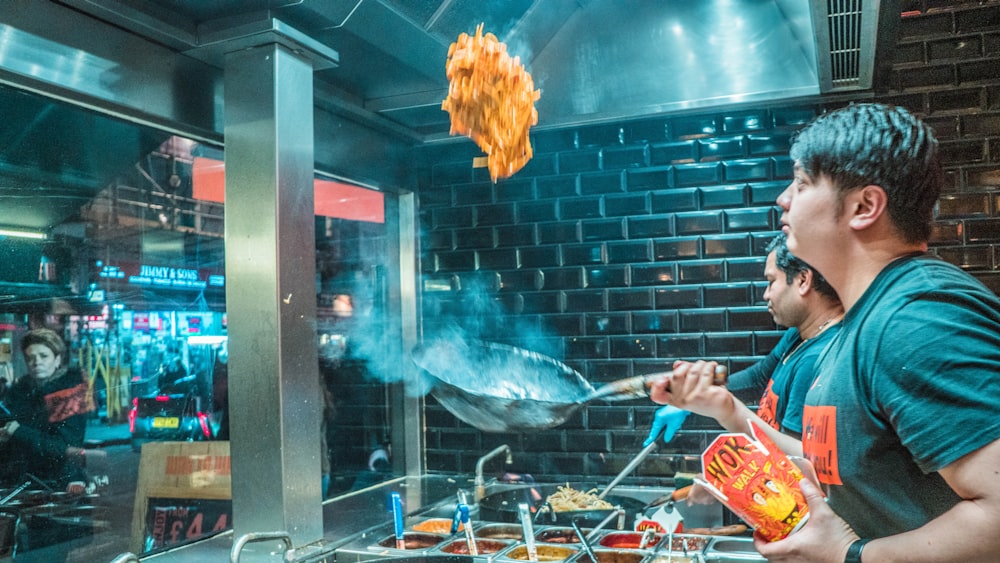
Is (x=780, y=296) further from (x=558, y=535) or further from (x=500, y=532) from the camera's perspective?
(x=500, y=532)

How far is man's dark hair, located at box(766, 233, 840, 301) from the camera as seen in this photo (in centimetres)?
264

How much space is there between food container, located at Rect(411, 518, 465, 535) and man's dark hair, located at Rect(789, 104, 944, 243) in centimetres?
185

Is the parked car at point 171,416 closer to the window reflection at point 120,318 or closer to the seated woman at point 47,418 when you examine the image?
the window reflection at point 120,318

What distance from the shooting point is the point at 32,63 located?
2004 mm

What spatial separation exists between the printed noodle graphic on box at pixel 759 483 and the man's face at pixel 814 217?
36 cm

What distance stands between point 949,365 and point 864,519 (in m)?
0.36

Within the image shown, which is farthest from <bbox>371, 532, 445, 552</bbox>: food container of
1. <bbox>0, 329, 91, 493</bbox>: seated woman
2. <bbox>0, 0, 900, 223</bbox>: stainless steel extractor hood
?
<bbox>0, 0, 900, 223</bbox>: stainless steel extractor hood

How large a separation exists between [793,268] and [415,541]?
1.64 m

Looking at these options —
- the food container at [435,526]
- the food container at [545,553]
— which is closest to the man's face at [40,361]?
the food container at [435,526]

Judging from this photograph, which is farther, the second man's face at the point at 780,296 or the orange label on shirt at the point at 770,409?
the second man's face at the point at 780,296

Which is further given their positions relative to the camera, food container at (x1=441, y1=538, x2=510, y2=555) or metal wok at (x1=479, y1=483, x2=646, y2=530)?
metal wok at (x1=479, y1=483, x2=646, y2=530)

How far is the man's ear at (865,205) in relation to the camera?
133cm

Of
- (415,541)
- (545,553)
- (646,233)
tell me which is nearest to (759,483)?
(545,553)

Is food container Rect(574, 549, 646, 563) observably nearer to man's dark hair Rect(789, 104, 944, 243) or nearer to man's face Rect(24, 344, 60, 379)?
man's dark hair Rect(789, 104, 944, 243)
